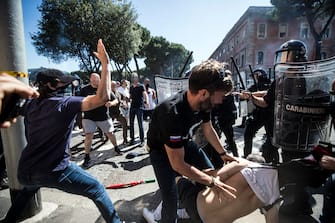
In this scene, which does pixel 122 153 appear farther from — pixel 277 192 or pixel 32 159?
pixel 277 192

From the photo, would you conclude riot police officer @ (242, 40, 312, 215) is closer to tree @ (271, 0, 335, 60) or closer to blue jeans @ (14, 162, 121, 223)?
blue jeans @ (14, 162, 121, 223)

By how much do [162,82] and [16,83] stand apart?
131 inches

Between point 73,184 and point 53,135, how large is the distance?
46 cm

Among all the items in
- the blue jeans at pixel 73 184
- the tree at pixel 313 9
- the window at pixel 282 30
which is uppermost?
the window at pixel 282 30

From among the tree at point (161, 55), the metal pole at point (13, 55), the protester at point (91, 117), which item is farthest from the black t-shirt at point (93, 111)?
the tree at point (161, 55)

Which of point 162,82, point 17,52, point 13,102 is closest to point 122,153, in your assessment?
point 162,82

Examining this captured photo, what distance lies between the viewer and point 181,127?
5.49 ft

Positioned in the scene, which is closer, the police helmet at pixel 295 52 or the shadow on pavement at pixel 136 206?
the shadow on pavement at pixel 136 206

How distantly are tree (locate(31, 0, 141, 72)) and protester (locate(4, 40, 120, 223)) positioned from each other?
18.3 metres

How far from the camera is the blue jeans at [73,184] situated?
1.89 metres

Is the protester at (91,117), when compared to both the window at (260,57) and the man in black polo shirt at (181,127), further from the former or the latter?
the window at (260,57)

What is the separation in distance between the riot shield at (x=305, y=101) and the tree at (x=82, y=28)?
18.7m

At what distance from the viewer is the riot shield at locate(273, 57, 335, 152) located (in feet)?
7.33

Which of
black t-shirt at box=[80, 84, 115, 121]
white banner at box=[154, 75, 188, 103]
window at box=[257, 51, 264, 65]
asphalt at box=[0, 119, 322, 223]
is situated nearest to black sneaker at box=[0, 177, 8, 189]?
asphalt at box=[0, 119, 322, 223]
